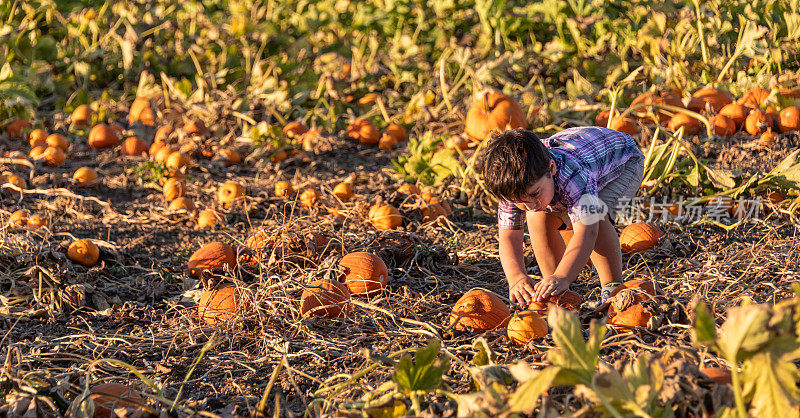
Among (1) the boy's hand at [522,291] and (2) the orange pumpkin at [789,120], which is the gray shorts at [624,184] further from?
(2) the orange pumpkin at [789,120]

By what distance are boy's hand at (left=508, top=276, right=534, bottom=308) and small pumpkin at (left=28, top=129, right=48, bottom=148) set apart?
4.57 meters

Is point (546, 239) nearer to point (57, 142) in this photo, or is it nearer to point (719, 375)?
point (719, 375)

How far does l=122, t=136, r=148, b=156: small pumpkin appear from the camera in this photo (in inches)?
234

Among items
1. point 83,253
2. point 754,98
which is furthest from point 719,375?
point 754,98

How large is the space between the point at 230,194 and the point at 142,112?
7.33ft

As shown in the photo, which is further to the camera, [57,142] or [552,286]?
[57,142]

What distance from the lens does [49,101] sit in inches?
284

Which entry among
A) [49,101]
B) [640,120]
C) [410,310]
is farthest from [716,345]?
[49,101]

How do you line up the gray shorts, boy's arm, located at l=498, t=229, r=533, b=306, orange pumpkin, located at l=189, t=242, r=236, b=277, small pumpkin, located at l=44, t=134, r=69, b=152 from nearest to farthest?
boy's arm, located at l=498, t=229, r=533, b=306 → the gray shorts → orange pumpkin, located at l=189, t=242, r=236, b=277 → small pumpkin, located at l=44, t=134, r=69, b=152

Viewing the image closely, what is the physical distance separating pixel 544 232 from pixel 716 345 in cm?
153

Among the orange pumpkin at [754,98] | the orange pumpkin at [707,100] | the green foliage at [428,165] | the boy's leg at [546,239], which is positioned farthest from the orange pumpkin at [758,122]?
the boy's leg at [546,239]

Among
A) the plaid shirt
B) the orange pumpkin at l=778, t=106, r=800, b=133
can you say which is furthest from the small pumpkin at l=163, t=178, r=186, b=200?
the orange pumpkin at l=778, t=106, r=800, b=133

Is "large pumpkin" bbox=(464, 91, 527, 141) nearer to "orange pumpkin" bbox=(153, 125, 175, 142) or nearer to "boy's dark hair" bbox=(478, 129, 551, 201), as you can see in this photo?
"boy's dark hair" bbox=(478, 129, 551, 201)

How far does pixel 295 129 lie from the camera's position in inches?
236
